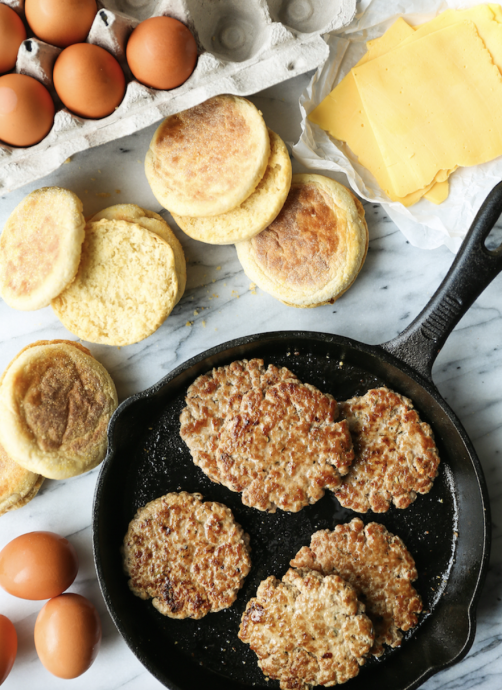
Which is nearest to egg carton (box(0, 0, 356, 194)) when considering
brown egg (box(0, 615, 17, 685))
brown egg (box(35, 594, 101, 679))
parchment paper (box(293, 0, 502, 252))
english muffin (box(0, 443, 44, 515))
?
parchment paper (box(293, 0, 502, 252))

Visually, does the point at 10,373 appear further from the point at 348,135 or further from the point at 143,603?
the point at 348,135

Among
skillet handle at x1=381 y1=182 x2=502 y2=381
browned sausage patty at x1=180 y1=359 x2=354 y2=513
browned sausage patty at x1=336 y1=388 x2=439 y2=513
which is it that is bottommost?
browned sausage patty at x1=336 y1=388 x2=439 y2=513

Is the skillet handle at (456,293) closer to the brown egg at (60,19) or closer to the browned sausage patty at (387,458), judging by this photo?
the browned sausage patty at (387,458)

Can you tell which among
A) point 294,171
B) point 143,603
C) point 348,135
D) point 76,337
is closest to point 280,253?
point 294,171

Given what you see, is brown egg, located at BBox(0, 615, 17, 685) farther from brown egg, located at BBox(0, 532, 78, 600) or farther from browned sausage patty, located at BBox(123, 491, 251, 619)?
browned sausage patty, located at BBox(123, 491, 251, 619)

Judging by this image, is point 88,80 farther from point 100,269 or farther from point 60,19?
point 100,269

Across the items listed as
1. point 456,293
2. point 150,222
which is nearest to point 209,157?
point 150,222

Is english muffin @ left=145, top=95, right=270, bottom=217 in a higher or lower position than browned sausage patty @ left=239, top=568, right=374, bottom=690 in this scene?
higher
